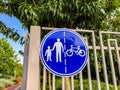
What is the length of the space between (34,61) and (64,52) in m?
0.37

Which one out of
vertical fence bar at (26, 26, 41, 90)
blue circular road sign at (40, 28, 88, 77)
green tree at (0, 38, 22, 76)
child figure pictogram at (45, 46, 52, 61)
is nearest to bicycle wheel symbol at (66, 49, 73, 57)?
blue circular road sign at (40, 28, 88, 77)

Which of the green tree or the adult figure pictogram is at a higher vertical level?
the green tree

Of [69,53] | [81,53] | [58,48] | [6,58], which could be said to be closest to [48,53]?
[58,48]

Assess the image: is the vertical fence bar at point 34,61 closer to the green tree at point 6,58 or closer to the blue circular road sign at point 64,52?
the blue circular road sign at point 64,52

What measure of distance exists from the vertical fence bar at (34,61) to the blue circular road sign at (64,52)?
0.38 feet

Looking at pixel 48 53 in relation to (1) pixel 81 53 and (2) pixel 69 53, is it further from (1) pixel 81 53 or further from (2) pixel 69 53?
(1) pixel 81 53

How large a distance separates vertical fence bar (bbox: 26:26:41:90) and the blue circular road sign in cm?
12

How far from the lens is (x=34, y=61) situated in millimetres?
2705

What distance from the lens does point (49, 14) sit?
683 centimetres

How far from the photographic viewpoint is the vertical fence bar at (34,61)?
263 centimetres

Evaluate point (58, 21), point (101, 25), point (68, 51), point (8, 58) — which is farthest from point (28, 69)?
point (8, 58)

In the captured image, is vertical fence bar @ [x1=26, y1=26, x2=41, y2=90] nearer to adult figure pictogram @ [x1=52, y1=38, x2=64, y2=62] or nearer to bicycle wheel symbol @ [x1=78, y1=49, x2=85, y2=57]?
adult figure pictogram @ [x1=52, y1=38, x2=64, y2=62]

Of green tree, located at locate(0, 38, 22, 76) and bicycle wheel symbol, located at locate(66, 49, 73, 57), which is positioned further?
green tree, located at locate(0, 38, 22, 76)

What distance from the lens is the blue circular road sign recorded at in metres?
2.60
